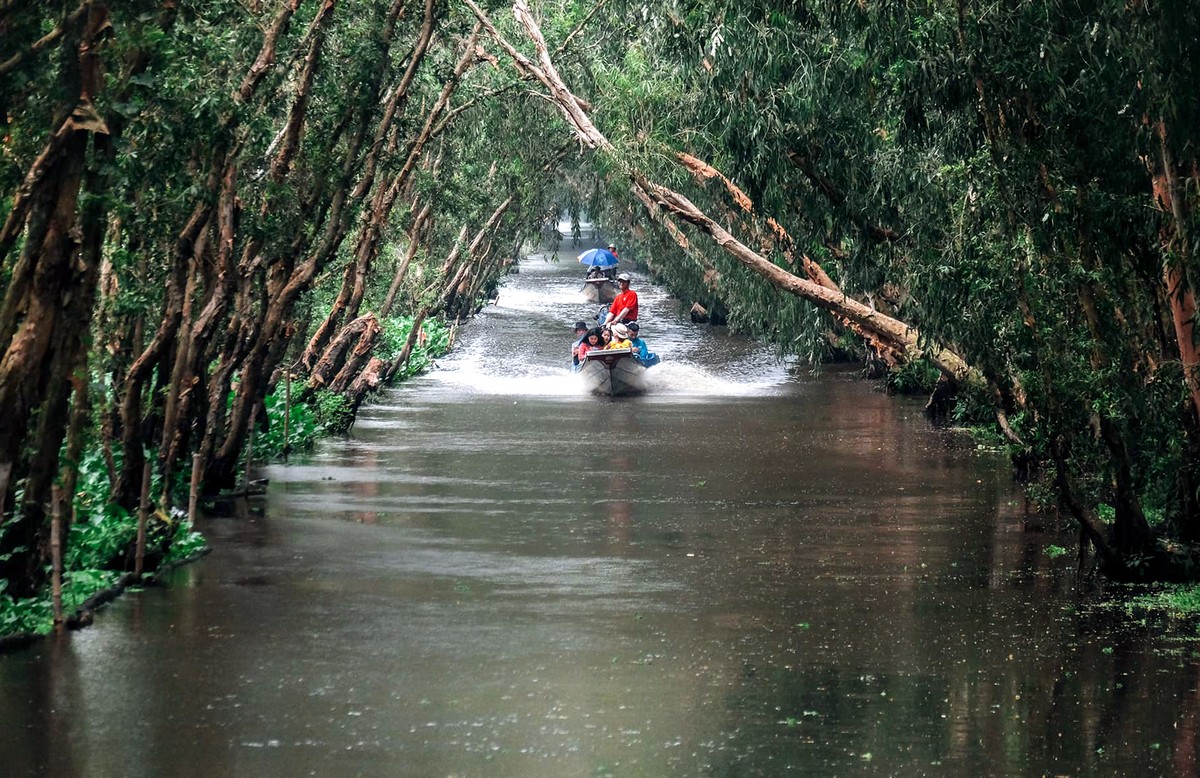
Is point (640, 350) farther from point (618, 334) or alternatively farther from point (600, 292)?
point (600, 292)

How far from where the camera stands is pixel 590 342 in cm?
3675

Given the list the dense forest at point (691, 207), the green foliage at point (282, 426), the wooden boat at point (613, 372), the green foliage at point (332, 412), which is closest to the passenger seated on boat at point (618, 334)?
the wooden boat at point (613, 372)

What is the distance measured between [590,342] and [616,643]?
2533 cm

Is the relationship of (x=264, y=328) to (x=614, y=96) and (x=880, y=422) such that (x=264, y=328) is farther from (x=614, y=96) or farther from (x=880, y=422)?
(x=880, y=422)

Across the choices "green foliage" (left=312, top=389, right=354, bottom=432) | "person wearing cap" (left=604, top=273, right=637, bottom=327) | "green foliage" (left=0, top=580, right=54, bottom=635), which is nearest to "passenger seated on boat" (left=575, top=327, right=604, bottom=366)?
"person wearing cap" (left=604, top=273, right=637, bottom=327)

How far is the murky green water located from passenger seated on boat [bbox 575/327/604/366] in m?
14.1

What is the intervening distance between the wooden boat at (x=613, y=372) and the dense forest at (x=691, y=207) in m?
9.38

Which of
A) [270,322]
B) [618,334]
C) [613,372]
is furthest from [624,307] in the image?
[270,322]

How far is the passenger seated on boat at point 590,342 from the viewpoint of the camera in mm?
36375

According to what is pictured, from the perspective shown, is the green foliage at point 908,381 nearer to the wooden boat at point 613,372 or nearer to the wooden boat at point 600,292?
the wooden boat at point 613,372

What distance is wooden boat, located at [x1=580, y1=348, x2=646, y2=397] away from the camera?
115 feet

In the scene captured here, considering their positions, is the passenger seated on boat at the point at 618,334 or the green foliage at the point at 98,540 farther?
the passenger seated on boat at the point at 618,334

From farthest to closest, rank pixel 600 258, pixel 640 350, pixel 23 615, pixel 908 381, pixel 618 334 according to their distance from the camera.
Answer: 1. pixel 600 258
2. pixel 640 350
3. pixel 618 334
4. pixel 908 381
5. pixel 23 615

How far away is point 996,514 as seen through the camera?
17938mm
